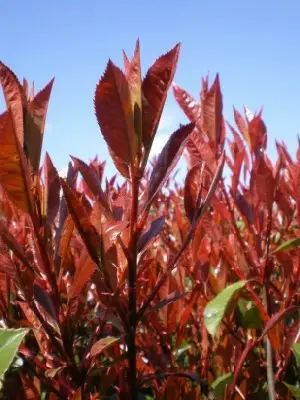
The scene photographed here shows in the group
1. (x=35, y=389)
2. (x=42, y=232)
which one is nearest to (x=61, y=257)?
(x=42, y=232)

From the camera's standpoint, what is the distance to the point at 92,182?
867 mm

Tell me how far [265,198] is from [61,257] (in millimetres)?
644

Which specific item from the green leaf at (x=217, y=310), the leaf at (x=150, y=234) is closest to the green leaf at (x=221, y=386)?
the green leaf at (x=217, y=310)

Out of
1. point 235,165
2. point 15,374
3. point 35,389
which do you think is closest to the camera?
point 35,389

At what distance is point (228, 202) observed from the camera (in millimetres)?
1430

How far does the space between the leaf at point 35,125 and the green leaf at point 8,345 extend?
27 centimetres

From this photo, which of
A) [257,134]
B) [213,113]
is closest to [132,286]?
[213,113]

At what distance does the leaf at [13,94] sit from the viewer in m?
0.81

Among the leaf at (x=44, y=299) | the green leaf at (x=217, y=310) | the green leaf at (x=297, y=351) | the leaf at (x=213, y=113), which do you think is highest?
the leaf at (x=213, y=113)

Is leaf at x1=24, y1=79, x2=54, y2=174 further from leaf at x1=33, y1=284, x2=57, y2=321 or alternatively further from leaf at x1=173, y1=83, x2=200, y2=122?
leaf at x1=173, y1=83, x2=200, y2=122

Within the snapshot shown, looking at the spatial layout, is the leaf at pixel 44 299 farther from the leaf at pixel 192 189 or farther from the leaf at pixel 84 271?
the leaf at pixel 192 189

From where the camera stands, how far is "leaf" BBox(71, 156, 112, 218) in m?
0.86

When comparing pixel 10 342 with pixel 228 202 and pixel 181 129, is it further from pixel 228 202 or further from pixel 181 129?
pixel 228 202

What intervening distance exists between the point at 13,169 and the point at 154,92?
26 cm
